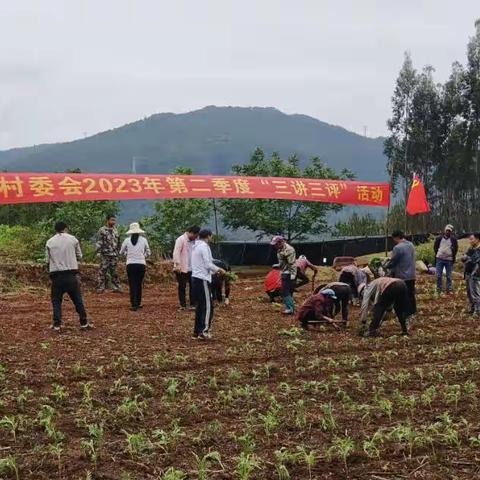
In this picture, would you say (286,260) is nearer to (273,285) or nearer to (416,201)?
(273,285)

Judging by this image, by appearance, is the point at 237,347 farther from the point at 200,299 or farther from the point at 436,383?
the point at 436,383

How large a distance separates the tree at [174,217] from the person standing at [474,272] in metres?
18.7

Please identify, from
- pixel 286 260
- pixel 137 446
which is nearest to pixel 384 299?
pixel 286 260

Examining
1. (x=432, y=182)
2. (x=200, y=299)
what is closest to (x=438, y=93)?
(x=432, y=182)

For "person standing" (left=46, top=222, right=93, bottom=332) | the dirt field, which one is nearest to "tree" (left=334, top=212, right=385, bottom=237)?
the dirt field

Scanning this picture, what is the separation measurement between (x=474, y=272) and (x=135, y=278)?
19.1 ft

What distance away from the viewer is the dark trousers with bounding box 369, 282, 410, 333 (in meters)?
9.88

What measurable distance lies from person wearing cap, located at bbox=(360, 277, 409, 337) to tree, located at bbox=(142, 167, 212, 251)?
20.3 meters

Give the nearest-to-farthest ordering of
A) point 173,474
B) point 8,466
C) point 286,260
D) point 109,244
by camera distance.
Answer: point 173,474 < point 8,466 < point 286,260 < point 109,244

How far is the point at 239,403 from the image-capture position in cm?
641

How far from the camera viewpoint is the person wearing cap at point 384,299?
9.88 metres

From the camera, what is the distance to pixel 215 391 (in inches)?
272

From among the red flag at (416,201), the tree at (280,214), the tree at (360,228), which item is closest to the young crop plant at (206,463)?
the red flag at (416,201)

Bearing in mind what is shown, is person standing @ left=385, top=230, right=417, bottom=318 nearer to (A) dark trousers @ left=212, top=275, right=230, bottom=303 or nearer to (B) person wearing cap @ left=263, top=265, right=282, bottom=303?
(A) dark trousers @ left=212, top=275, right=230, bottom=303
